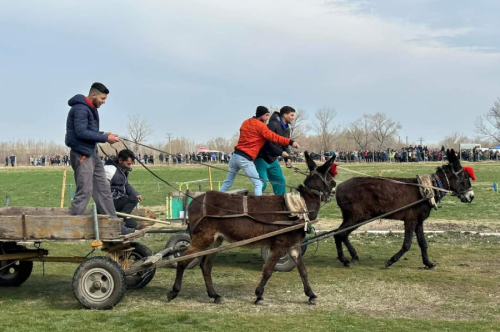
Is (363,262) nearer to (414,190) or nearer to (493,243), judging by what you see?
(414,190)

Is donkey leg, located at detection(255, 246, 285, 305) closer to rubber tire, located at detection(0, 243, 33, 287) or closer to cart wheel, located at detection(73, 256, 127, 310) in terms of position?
cart wheel, located at detection(73, 256, 127, 310)

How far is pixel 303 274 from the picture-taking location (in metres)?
8.41

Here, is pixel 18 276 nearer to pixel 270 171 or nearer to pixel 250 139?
pixel 250 139

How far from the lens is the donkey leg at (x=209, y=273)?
8391 millimetres

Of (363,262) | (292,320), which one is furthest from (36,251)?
(363,262)

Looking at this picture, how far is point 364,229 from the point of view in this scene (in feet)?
51.2

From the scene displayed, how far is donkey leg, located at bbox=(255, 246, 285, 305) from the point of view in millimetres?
8234

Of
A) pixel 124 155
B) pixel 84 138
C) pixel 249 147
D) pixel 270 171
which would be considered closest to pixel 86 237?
pixel 84 138

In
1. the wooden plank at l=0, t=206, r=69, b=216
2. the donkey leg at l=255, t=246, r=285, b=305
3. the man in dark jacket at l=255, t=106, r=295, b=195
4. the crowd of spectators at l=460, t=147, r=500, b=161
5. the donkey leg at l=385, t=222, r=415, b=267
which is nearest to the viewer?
the donkey leg at l=255, t=246, r=285, b=305

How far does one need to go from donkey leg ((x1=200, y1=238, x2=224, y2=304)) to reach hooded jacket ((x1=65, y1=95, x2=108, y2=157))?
7.38 feet

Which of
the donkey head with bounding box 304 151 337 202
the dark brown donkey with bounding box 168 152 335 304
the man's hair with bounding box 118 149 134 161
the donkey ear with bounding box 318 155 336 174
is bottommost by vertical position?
the dark brown donkey with bounding box 168 152 335 304

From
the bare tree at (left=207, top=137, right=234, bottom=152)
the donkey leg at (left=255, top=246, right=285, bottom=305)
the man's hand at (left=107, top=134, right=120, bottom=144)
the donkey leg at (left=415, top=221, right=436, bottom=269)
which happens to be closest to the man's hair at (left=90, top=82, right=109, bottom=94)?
the man's hand at (left=107, top=134, right=120, bottom=144)

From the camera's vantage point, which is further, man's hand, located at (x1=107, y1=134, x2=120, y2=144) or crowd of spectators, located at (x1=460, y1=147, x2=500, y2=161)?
crowd of spectators, located at (x1=460, y1=147, x2=500, y2=161)

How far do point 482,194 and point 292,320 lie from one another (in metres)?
20.7
